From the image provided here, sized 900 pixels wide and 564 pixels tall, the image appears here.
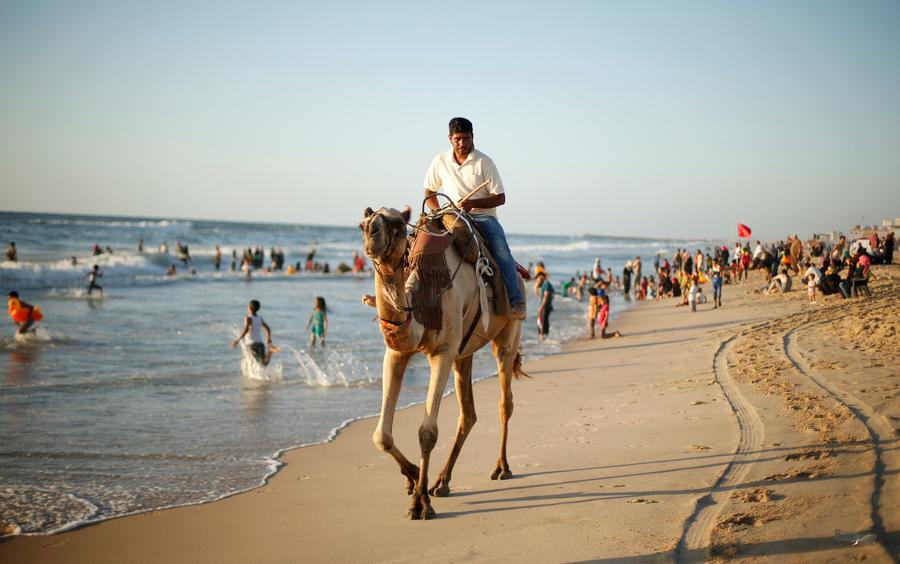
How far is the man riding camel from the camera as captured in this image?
7.19 m

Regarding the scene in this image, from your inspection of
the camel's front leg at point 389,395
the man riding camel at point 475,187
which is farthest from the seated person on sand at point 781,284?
the camel's front leg at point 389,395

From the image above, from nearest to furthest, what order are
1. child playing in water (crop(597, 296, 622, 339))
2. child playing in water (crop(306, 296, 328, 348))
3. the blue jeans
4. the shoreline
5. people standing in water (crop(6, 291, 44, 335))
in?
the shoreline → the blue jeans → people standing in water (crop(6, 291, 44, 335)) → child playing in water (crop(306, 296, 328, 348)) → child playing in water (crop(597, 296, 622, 339))

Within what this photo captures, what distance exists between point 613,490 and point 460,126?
3.66 metres

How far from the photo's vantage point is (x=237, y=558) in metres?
5.68

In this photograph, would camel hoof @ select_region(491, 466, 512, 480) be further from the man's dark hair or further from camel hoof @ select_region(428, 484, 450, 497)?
the man's dark hair

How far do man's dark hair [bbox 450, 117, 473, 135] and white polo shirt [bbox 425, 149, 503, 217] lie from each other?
0.24 metres

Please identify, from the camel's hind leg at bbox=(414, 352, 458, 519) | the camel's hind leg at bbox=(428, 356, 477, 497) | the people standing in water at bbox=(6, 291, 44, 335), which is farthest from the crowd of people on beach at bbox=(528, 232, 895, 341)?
the camel's hind leg at bbox=(414, 352, 458, 519)

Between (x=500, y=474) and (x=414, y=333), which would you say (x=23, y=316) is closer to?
(x=500, y=474)

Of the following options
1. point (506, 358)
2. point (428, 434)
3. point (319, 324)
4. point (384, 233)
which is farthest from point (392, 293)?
point (319, 324)

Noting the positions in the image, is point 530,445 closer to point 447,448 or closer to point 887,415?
point 447,448

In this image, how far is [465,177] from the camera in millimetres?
7289

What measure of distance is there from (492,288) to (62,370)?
11806 millimetres

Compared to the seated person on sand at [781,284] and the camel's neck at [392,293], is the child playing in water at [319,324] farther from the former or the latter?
the seated person on sand at [781,284]

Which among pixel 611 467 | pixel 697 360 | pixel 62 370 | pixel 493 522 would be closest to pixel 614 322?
pixel 697 360
